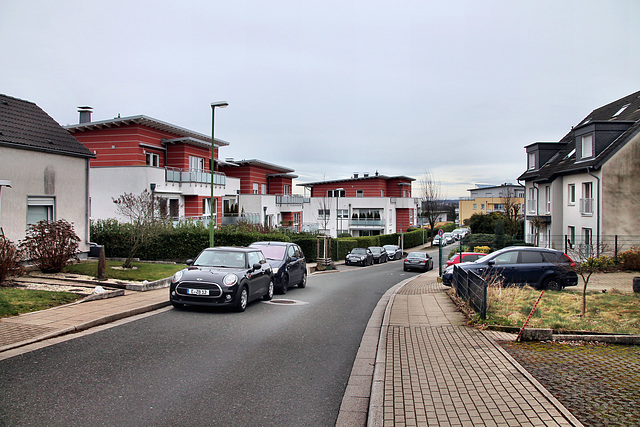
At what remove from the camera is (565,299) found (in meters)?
12.6

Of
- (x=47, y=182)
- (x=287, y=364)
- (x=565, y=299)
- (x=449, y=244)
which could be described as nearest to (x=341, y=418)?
(x=287, y=364)

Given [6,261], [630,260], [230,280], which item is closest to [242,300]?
[230,280]

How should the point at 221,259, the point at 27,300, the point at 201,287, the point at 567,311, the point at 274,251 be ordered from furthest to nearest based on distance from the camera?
the point at 274,251, the point at 221,259, the point at 201,287, the point at 567,311, the point at 27,300

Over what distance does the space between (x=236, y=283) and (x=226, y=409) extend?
594cm

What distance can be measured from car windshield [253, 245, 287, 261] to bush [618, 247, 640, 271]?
17.0m

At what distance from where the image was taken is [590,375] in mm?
6211

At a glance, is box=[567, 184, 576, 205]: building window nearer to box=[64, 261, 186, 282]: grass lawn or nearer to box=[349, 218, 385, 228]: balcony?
box=[64, 261, 186, 282]: grass lawn

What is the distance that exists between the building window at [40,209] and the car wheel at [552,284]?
17.6m

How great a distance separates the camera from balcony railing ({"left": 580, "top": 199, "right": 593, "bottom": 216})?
26547 millimetres

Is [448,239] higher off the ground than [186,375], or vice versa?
[186,375]

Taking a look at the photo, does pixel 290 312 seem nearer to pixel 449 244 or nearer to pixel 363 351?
pixel 363 351

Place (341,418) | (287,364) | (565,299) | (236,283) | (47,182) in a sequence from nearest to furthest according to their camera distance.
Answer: (341,418)
(287,364)
(236,283)
(565,299)
(47,182)

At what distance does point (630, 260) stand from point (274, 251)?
17.5m

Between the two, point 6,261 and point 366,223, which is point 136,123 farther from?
point 366,223
